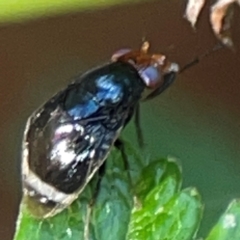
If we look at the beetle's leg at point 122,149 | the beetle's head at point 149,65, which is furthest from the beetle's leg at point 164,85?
the beetle's leg at point 122,149

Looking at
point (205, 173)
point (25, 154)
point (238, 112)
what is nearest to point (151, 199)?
point (25, 154)

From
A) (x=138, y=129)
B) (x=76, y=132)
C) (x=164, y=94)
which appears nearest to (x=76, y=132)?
(x=76, y=132)

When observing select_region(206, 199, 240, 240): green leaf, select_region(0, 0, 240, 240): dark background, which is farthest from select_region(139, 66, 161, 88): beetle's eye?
select_region(206, 199, 240, 240): green leaf

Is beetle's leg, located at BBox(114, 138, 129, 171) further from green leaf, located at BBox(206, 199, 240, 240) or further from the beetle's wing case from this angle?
green leaf, located at BBox(206, 199, 240, 240)

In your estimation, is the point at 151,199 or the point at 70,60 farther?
the point at 70,60

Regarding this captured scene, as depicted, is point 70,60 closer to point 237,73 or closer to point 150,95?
point 237,73

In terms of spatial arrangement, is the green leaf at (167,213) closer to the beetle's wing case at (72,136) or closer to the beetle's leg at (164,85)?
the beetle's wing case at (72,136)

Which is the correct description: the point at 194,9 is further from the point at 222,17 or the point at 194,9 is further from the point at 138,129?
the point at 138,129
